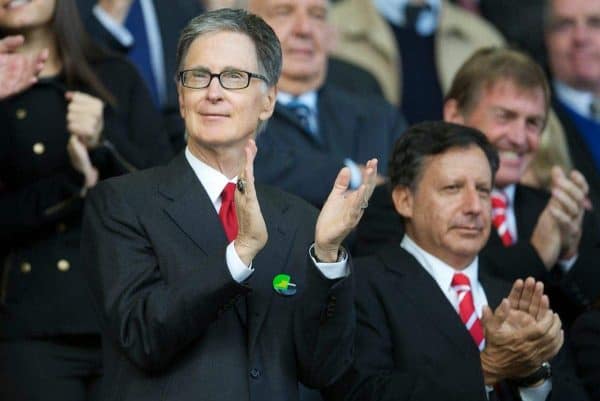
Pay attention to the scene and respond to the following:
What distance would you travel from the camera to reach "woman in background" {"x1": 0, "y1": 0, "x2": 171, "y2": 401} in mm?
4848

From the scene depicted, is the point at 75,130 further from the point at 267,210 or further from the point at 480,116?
the point at 480,116

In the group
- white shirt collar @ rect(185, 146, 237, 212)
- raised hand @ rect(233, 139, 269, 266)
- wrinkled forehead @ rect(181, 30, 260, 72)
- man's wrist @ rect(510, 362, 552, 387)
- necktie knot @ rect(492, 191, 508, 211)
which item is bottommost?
necktie knot @ rect(492, 191, 508, 211)

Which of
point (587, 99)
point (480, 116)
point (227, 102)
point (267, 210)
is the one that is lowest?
point (587, 99)

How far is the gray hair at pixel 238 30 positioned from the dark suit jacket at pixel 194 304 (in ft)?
1.16

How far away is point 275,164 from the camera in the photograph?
552 centimetres

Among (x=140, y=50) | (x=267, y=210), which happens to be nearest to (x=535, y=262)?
(x=267, y=210)

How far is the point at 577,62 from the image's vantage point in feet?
23.2

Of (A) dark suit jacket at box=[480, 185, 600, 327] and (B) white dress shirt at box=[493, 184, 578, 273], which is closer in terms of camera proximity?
(A) dark suit jacket at box=[480, 185, 600, 327]

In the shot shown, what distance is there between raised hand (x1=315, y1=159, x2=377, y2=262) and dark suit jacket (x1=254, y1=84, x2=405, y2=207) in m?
1.59

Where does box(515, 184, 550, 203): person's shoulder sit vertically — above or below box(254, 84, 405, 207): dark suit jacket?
below

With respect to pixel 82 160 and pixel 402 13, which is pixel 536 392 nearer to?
pixel 82 160

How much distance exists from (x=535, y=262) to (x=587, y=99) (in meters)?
1.94

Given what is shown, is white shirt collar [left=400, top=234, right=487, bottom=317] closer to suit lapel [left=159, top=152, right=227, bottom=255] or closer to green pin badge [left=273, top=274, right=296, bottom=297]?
green pin badge [left=273, top=274, right=296, bottom=297]

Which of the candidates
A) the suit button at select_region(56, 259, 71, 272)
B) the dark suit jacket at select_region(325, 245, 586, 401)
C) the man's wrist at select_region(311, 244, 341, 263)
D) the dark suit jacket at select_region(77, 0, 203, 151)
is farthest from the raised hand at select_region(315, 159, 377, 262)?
the dark suit jacket at select_region(77, 0, 203, 151)
